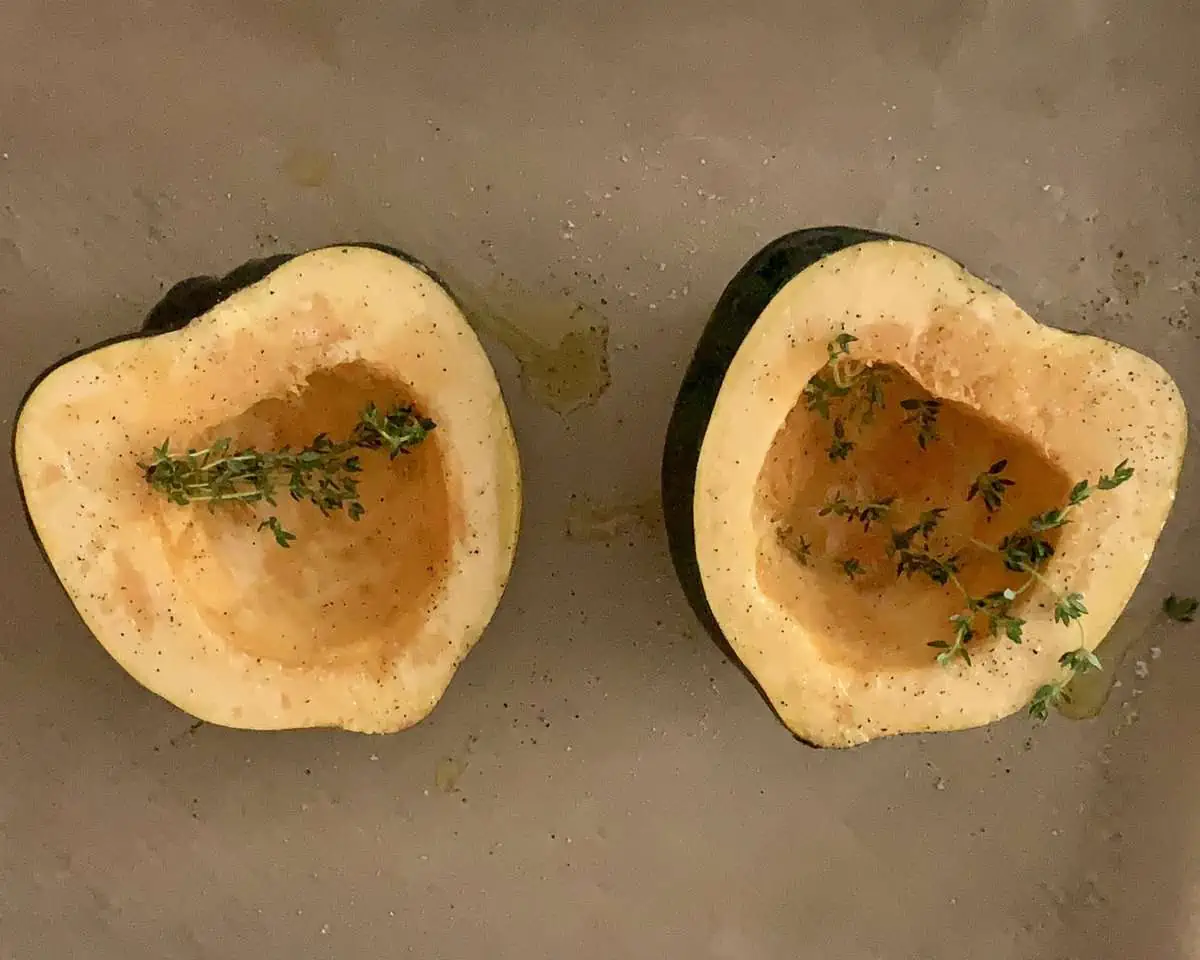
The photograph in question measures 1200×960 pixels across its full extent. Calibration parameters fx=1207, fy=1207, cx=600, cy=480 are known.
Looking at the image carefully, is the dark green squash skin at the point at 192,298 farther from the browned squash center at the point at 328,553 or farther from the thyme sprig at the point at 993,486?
the thyme sprig at the point at 993,486

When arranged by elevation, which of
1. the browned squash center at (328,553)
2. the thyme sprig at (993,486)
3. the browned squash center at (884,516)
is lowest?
the browned squash center at (328,553)

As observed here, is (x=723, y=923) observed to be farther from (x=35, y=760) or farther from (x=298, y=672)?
(x=35, y=760)

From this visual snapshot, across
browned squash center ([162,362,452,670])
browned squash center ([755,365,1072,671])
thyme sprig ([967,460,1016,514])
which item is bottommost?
browned squash center ([162,362,452,670])

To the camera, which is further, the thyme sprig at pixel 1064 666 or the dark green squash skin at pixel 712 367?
the dark green squash skin at pixel 712 367

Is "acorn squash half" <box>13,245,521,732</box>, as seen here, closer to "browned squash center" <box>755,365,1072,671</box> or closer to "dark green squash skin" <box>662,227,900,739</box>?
"dark green squash skin" <box>662,227,900,739</box>

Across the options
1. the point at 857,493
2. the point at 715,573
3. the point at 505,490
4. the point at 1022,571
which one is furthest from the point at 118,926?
the point at 1022,571

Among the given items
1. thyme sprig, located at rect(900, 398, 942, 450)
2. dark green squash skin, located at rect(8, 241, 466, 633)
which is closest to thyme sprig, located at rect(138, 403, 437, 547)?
dark green squash skin, located at rect(8, 241, 466, 633)

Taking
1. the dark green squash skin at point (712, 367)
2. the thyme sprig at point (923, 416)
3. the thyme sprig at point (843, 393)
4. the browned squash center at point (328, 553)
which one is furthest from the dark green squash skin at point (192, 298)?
the thyme sprig at point (923, 416)
